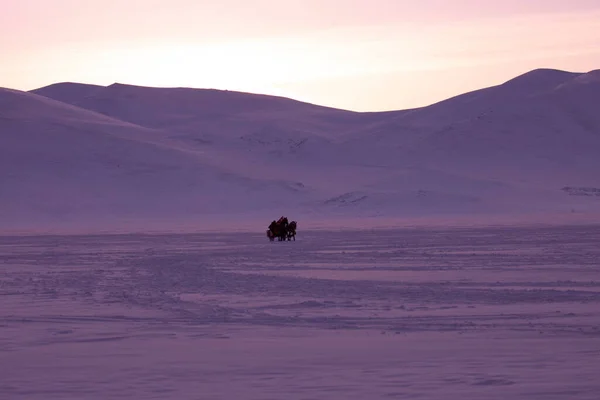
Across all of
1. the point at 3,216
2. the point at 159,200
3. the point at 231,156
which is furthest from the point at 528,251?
the point at 231,156

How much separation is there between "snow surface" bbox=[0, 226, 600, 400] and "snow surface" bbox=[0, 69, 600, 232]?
28369 millimetres

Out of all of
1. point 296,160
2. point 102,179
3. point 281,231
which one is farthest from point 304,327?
point 296,160

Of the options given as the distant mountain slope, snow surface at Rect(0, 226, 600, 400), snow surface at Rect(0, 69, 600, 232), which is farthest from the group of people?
the distant mountain slope

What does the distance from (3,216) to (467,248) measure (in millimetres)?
37275

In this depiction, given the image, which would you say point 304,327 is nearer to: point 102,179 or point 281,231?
point 281,231

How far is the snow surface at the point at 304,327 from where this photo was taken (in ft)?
34.9

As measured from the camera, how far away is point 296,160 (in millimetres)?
90688

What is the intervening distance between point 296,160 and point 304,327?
76.5 m

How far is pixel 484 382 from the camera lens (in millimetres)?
10570

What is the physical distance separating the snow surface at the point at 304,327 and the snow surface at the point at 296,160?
2837cm

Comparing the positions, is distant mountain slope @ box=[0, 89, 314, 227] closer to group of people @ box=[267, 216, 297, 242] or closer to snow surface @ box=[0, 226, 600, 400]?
group of people @ box=[267, 216, 297, 242]

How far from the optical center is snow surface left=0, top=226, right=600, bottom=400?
419 inches

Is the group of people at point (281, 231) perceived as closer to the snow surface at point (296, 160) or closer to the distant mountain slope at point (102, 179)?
the snow surface at point (296, 160)

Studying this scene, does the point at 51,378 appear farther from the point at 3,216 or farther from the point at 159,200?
the point at 159,200
